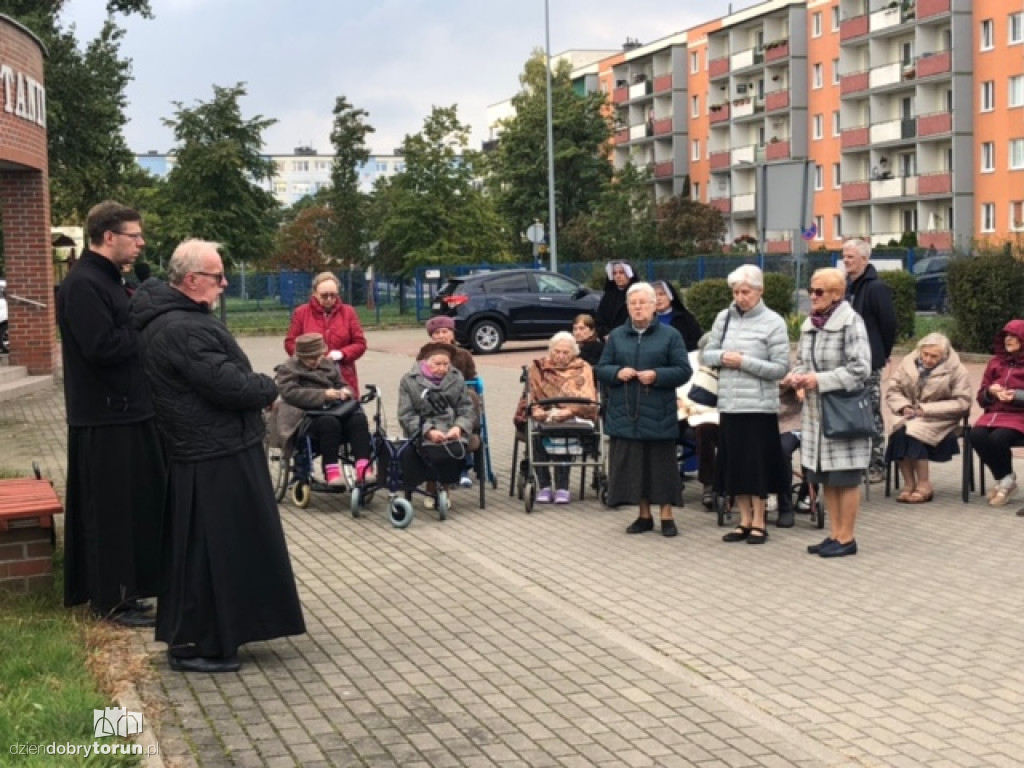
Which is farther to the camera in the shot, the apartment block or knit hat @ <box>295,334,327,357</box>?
the apartment block

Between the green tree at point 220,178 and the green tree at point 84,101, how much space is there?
406cm

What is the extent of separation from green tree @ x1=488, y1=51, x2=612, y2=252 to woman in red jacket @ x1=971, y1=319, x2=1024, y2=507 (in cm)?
7280

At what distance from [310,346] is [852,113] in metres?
72.7

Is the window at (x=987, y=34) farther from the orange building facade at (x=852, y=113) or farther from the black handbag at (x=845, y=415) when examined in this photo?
the black handbag at (x=845, y=415)

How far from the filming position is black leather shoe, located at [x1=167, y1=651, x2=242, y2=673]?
6672mm

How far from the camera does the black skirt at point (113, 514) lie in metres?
7.46

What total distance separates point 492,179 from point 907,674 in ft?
263

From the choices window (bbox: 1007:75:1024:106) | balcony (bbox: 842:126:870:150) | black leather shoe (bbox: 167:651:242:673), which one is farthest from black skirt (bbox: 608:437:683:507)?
balcony (bbox: 842:126:870:150)

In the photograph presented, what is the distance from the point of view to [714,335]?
408 inches

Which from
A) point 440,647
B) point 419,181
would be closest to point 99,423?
point 440,647

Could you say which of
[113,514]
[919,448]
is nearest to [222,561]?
[113,514]

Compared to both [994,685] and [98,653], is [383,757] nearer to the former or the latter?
[98,653]

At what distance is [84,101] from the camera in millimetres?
36656

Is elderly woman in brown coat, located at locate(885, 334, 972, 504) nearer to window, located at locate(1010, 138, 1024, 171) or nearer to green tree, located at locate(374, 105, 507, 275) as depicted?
green tree, located at locate(374, 105, 507, 275)
